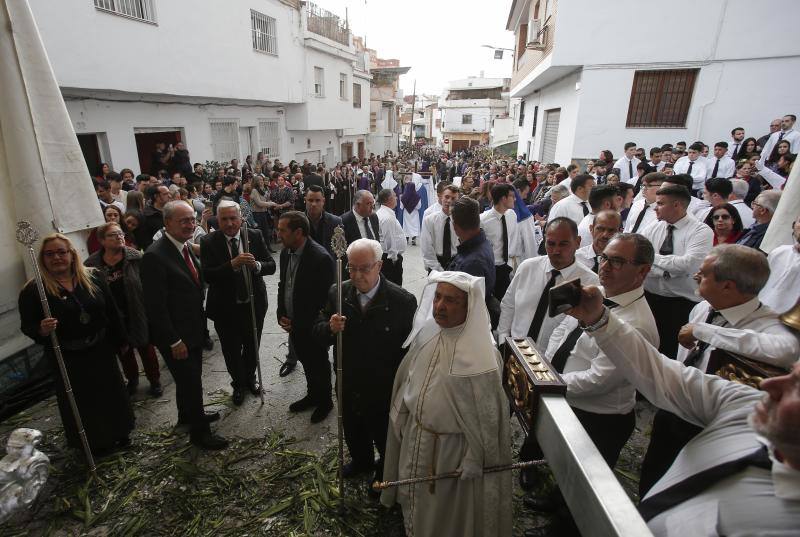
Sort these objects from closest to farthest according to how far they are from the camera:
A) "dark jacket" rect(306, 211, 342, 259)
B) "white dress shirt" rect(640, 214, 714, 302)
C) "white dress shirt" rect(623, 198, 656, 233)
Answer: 1. "white dress shirt" rect(640, 214, 714, 302)
2. "white dress shirt" rect(623, 198, 656, 233)
3. "dark jacket" rect(306, 211, 342, 259)

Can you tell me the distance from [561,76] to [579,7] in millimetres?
3233

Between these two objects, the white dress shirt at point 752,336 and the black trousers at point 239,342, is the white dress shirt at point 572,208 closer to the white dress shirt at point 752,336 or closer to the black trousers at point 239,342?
the white dress shirt at point 752,336

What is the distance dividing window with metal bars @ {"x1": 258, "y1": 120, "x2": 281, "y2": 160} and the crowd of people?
1239cm

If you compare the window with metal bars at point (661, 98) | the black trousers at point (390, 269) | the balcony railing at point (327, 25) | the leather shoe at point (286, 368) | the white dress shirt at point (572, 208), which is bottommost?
the leather shoe at point (286, 368)

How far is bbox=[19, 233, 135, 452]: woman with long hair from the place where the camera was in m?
3.13

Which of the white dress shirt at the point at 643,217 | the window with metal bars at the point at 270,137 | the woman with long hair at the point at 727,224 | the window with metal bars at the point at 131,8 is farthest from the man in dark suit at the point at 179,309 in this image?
the window with metal bars at the point at 270,137

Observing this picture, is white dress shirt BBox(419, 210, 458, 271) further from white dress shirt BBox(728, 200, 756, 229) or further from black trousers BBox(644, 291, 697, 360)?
white dress shirt BBox(728, 200, 756, 229)

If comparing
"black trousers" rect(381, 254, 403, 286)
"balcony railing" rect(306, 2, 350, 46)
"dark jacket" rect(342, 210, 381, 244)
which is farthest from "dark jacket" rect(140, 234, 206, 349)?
"balcony railing" rect(306, 2, 350, 46)

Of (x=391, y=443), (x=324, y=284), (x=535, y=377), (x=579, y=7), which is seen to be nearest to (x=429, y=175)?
(x=579, y=7)

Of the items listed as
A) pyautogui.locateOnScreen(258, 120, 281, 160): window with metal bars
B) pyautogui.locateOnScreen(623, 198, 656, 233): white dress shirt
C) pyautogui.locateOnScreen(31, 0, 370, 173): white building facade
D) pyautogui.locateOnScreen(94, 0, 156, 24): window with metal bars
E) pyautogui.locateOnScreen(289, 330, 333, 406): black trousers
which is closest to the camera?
pyautogui.locateOnScreen(289, 330, 333, 406): black trousers

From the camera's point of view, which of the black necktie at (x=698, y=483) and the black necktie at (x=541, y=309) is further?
the black necktie at (x=541, y=309)

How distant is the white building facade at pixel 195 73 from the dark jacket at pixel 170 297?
699cm

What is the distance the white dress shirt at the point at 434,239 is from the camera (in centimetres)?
554

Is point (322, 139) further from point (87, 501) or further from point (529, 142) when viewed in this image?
point (87, 501)
